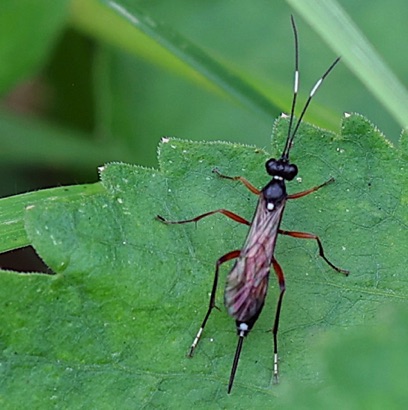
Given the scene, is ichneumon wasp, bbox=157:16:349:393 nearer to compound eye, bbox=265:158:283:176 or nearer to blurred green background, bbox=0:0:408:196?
compound eye, bbox=265:158:283:176

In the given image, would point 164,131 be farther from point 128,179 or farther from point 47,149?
point 128,179

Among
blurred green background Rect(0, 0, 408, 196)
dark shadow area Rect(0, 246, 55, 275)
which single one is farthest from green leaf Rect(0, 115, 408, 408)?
dark shadow area Rect(0, 246, 55, 275)

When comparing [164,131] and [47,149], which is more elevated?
[164,131]

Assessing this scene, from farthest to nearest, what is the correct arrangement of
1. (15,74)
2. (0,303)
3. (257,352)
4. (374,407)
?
(15,74), (257,352), (0,303), (374,407)

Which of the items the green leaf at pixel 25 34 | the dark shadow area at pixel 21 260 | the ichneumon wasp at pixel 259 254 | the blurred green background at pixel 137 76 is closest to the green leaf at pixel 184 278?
the ichneumon wasp at pixel 259 254

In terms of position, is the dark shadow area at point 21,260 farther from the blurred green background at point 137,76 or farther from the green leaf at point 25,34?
the green leaf at point 25,34

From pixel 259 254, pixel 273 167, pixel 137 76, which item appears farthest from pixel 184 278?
pixel 137 76

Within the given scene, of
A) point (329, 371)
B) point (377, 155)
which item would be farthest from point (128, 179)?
point (329, 371)
